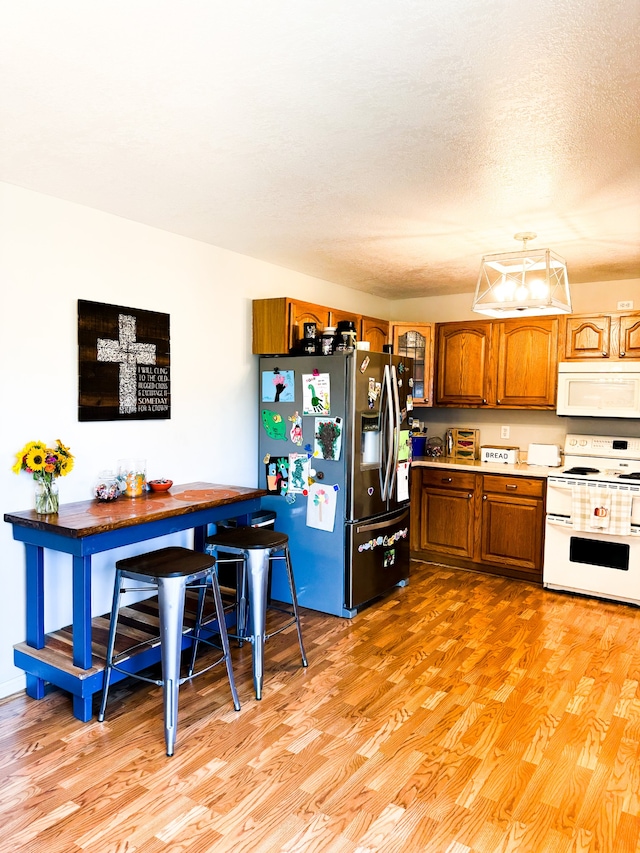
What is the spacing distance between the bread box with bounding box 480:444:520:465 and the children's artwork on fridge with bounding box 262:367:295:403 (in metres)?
1.96

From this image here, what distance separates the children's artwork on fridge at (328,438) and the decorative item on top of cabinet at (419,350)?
1669 mm

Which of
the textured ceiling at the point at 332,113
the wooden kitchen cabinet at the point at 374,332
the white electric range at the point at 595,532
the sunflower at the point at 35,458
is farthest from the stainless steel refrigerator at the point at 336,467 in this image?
the sunflower at the point at 35,458

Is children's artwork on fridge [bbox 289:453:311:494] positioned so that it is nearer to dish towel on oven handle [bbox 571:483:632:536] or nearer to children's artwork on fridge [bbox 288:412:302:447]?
children's artwork on fridge [bbox 288:412:302:447]

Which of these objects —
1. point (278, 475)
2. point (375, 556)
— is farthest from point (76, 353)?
point (375, 556)

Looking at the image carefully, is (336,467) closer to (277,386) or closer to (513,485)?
(277,386)

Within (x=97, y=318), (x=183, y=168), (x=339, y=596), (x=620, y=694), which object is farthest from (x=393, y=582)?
(x=183, y=168)

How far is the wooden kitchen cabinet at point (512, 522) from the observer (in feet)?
14.8

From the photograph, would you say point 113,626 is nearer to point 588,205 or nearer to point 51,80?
point 51,80

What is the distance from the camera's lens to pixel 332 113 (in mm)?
2031

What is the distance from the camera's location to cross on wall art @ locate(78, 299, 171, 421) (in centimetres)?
311

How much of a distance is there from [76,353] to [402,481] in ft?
7.75

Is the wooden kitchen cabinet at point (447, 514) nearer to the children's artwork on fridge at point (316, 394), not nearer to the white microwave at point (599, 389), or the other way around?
the white microwave at point (599, 389)

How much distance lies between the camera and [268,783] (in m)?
2.21

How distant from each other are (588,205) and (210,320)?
2.28 meters
